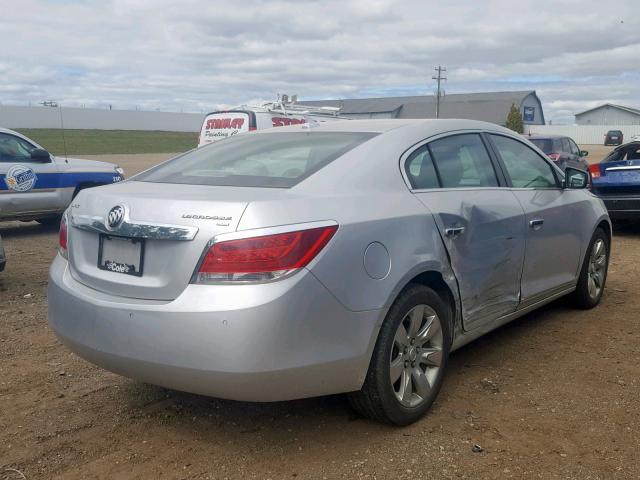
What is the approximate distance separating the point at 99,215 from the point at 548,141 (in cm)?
1394

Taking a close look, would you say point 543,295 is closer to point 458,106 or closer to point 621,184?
point 621,184

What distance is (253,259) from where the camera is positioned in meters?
2.93

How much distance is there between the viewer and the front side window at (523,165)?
477cm

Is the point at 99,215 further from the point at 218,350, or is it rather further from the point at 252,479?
the point at 252,479

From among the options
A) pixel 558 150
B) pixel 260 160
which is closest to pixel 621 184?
pixel 558 150

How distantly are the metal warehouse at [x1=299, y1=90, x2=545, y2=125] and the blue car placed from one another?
70.1 m

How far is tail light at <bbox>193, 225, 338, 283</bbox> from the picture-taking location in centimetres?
293

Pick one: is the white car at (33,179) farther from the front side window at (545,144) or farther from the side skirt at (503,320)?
the front side window at (545,144)

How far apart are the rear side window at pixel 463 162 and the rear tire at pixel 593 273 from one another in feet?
5.22

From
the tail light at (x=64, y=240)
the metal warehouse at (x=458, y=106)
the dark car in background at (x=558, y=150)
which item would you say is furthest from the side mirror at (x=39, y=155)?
the metal warehouse at (x=458, y=106)

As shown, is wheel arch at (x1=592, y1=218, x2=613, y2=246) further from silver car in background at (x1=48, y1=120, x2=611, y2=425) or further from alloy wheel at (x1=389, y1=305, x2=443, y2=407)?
alloy wheel at (x1=389, y1=305, x2=443, y2=407)

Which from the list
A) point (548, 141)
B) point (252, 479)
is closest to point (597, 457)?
point (252, 479)

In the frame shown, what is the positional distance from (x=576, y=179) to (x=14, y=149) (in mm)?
7887

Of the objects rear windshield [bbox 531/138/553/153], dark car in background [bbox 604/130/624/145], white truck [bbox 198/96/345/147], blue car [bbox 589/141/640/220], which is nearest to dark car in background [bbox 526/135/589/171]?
rear windshield [bbox 531/138/553/153]
